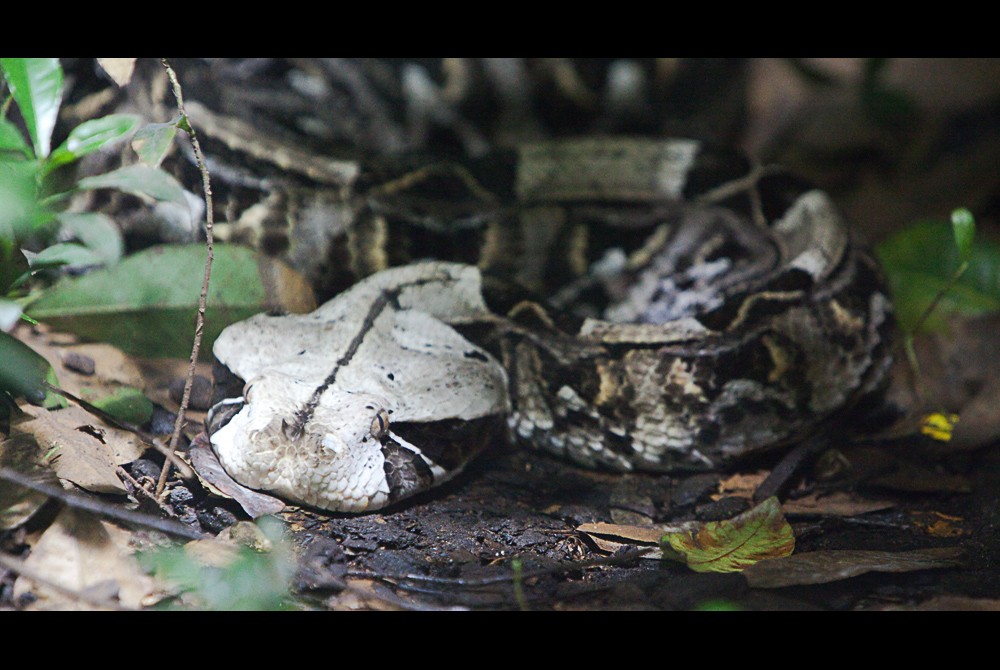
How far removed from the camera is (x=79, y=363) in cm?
219

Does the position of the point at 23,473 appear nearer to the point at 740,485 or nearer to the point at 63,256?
the point at 63,256

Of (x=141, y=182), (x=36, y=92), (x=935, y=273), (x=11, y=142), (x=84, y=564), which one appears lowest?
(x=84, y=564)

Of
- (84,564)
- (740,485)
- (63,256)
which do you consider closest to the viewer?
(84,564)

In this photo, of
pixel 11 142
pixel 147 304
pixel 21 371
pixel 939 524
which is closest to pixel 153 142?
pixel 11 142

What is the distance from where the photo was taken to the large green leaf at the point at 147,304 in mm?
2182

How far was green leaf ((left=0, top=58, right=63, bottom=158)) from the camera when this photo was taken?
6.44ft

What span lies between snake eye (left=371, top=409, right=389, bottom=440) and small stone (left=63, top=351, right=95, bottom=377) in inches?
37.7

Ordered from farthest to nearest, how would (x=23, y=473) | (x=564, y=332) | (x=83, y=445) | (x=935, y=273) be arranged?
(x=935, y=273)
(x=564, y=332)
(x=83, y=445)
(x=23, y=473)

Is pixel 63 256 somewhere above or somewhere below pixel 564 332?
above

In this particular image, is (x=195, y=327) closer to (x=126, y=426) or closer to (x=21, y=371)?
(x=126, y=426)

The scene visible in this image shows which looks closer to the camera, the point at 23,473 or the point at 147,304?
the point at 23,473

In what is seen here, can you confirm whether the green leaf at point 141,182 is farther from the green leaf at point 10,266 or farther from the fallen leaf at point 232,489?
the fallen leaf at point 232,489

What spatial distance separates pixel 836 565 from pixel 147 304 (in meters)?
2.26

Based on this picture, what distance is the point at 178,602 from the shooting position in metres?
1.52
